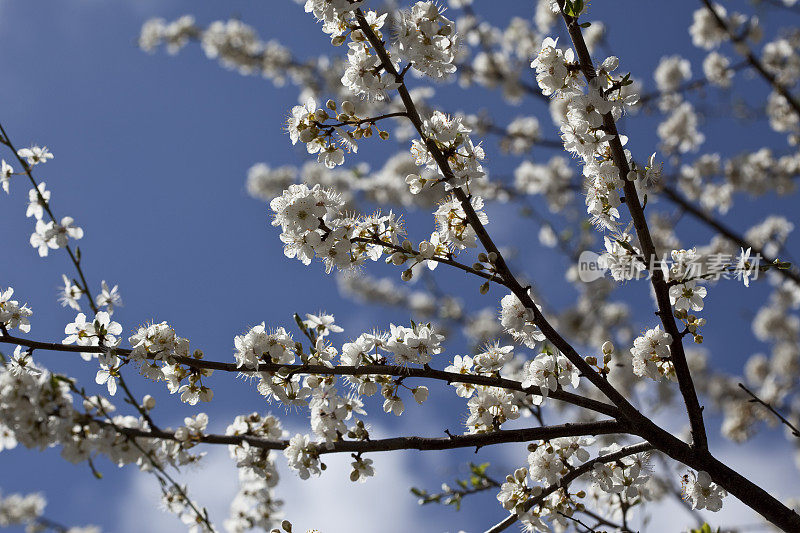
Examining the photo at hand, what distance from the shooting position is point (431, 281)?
31.7ft

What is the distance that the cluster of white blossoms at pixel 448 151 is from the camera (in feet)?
8.89

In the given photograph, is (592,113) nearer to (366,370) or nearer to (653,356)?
(653,356)

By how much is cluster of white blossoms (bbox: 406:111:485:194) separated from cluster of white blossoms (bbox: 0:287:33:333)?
1.95 metres

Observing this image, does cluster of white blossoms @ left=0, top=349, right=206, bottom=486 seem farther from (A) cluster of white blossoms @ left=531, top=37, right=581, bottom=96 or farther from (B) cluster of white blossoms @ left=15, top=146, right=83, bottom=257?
(A) cluster of white blossoms @ left=531, top=37, right=581, bottom=96

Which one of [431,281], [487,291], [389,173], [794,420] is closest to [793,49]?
[794,420]

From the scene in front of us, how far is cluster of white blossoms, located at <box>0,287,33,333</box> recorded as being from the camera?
2.84 m

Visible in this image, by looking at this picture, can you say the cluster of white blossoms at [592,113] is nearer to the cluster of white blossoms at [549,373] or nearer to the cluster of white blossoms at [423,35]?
the cluster of white blossoms at [423,35]

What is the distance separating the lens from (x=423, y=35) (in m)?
2.72

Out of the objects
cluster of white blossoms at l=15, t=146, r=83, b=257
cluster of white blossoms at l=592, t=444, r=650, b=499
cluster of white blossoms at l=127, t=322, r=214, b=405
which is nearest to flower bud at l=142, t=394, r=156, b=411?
Answer: cluster of white blossoms at l=127, t=322, r=214, b=405

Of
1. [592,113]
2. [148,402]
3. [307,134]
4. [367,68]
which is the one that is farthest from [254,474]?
[592,113]

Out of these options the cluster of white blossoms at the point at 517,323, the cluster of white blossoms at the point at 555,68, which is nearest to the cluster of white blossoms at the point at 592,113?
the cluster of white blossoms at the point at 555,68

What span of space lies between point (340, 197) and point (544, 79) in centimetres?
112

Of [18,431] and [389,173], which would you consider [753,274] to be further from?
[389,173]

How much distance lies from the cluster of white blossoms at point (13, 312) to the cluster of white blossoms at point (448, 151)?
195 cm
